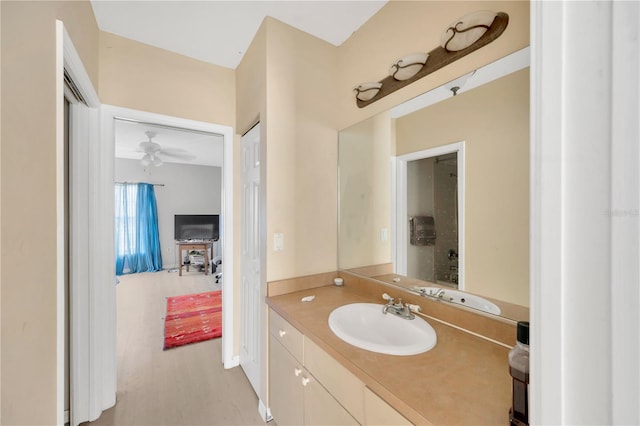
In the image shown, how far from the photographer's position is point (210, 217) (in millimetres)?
6480

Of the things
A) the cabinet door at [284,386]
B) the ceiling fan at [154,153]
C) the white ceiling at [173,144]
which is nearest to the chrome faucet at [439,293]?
the cabinet door at [284,386]

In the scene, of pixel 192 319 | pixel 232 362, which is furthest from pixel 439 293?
pixel 192 319

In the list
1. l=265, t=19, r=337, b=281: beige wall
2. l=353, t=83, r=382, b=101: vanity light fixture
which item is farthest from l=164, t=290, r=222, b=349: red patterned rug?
l=353, t=83, r=382, b=101: vanity light fixture

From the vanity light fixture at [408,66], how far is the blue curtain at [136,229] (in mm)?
6138

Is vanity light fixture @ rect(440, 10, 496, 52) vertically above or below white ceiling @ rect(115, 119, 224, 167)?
below

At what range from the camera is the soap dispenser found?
630 millimetres

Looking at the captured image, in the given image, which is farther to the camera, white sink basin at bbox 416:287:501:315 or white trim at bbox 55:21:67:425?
white sink basin at bbox 416:287:501:315

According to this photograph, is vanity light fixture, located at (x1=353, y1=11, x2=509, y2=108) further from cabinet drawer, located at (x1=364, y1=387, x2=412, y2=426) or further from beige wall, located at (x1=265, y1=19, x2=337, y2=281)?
cabinet drawer, located at (x1=364, y1=387, x2=412, y2=426)

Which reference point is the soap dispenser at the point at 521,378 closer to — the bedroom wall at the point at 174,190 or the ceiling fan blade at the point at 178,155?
the ceiling fan blade at the point at 178,155

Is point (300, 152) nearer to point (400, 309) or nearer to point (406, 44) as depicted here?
point (406, 44)

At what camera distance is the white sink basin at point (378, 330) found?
1.02m

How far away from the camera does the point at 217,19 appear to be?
1677 millimetres

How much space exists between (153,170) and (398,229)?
6309 mm

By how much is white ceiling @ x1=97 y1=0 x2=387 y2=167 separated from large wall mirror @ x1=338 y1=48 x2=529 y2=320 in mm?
658
